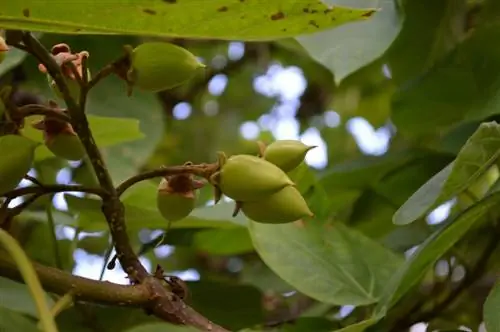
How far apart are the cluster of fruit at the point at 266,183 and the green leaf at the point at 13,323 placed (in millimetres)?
129

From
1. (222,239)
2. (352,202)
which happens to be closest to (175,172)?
(222,239)

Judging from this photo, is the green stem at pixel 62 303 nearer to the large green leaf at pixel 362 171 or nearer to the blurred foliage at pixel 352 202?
the blurred foliage at pixel 352 202

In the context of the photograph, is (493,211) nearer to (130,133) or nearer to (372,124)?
(130,133)

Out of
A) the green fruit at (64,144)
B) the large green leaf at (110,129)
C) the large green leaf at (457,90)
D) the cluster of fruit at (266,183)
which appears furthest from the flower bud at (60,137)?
the large green leaf at (457,90)

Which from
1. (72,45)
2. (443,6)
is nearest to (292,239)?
(443,6)

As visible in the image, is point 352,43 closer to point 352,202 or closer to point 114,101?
point 352,202

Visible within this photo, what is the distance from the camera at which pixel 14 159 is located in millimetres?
485

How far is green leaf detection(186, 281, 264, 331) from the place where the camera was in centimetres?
79

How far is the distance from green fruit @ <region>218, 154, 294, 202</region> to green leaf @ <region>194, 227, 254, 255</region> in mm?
336

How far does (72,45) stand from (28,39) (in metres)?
0.57

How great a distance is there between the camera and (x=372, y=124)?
1.62 m

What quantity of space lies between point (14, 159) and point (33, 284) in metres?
0.11

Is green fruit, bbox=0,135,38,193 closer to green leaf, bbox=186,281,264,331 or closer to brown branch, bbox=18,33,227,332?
brown branch, bbox=18,33,227,332

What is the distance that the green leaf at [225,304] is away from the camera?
0.79 metres
